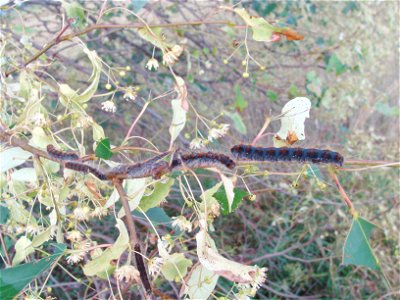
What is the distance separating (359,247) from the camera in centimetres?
61

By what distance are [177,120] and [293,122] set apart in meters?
0.15

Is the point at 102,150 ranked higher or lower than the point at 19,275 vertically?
higher

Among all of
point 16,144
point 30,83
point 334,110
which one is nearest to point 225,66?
point 334,110

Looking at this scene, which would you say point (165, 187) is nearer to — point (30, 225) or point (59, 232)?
point (59, 232)

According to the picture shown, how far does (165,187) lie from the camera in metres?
0.67

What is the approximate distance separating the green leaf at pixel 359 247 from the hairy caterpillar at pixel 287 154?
0.09 m

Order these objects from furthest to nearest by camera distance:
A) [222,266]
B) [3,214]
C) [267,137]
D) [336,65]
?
1. [267,137]
2. [336,65]
3. [3,214]
4. [222,266]

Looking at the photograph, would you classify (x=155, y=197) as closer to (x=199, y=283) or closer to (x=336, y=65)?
(x=199, y=283)

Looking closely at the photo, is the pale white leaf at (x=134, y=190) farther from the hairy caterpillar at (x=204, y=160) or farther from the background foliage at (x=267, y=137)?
the background foliage at (x=267, y=137)

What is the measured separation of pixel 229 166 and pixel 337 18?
9.00ft

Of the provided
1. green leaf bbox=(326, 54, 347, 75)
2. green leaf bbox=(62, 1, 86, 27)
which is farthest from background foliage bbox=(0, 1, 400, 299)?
green leaf bbox=(62, 1, 86, 27)

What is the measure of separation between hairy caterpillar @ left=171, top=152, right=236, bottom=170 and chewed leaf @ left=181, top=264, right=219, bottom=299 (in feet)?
0.48

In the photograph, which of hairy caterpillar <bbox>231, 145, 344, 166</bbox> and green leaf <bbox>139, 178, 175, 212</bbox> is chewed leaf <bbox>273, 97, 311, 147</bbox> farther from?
green leaf <bbox>139, 178, 175, 212</bbox>

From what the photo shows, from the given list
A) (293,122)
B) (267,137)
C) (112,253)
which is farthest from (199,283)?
(267,137)
